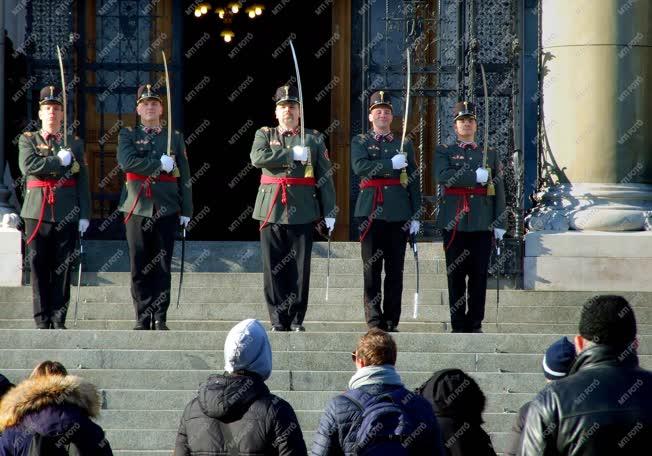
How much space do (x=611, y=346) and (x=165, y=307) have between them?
7.40 m

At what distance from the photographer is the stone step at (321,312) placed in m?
13.7

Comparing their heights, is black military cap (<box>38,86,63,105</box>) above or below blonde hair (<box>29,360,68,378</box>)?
above

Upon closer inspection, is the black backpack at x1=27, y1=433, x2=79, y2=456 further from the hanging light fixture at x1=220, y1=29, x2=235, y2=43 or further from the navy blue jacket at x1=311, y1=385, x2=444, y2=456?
the hanging light fixture at x1=220, y1=29, x2=235, y2=43

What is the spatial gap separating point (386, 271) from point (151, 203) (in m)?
1.93

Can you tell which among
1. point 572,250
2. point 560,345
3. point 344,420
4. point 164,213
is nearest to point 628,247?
point 572,250

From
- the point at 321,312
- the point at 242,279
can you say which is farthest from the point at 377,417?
the point at 242,279

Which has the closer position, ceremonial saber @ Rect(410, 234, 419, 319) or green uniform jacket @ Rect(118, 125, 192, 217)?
green uniform jacket @ Rect(118, 125, 192, 217)

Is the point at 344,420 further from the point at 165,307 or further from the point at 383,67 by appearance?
the point at 383,67

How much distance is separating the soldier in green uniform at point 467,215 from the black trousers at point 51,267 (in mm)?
2982

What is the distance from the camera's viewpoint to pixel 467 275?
1348 centimetres

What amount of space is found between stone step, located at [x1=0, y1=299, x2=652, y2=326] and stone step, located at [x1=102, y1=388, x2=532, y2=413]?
2672 mm

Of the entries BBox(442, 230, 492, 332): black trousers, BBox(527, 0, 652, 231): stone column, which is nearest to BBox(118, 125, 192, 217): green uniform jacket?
BBox(442, 230, 492, 332): black trousers

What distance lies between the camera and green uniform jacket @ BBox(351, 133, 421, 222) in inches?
523

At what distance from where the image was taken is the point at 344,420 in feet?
22.7
